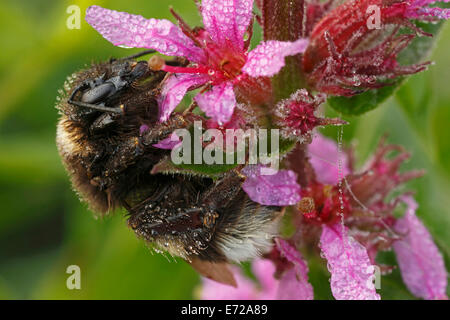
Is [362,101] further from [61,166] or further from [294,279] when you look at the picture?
[61,166]

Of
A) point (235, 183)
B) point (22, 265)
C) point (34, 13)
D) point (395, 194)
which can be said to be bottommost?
point (22, 265)

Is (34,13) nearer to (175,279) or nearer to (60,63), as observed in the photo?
(60,63)

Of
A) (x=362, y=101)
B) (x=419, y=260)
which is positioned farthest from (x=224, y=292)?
(x=362, y=101)

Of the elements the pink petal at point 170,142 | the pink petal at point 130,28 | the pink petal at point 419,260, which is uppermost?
the pink petal at point 130,28

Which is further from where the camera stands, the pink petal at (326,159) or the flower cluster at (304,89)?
the pink petal at (326,159)

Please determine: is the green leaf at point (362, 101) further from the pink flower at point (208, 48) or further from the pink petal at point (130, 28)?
the pink petal at point (130, 28)

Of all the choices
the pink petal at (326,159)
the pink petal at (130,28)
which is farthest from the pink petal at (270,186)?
the pink petal at (130,28)

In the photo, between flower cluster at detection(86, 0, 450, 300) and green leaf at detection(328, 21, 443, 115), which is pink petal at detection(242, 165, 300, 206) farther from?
green leaf at detection(328, 21, 443, 115)
